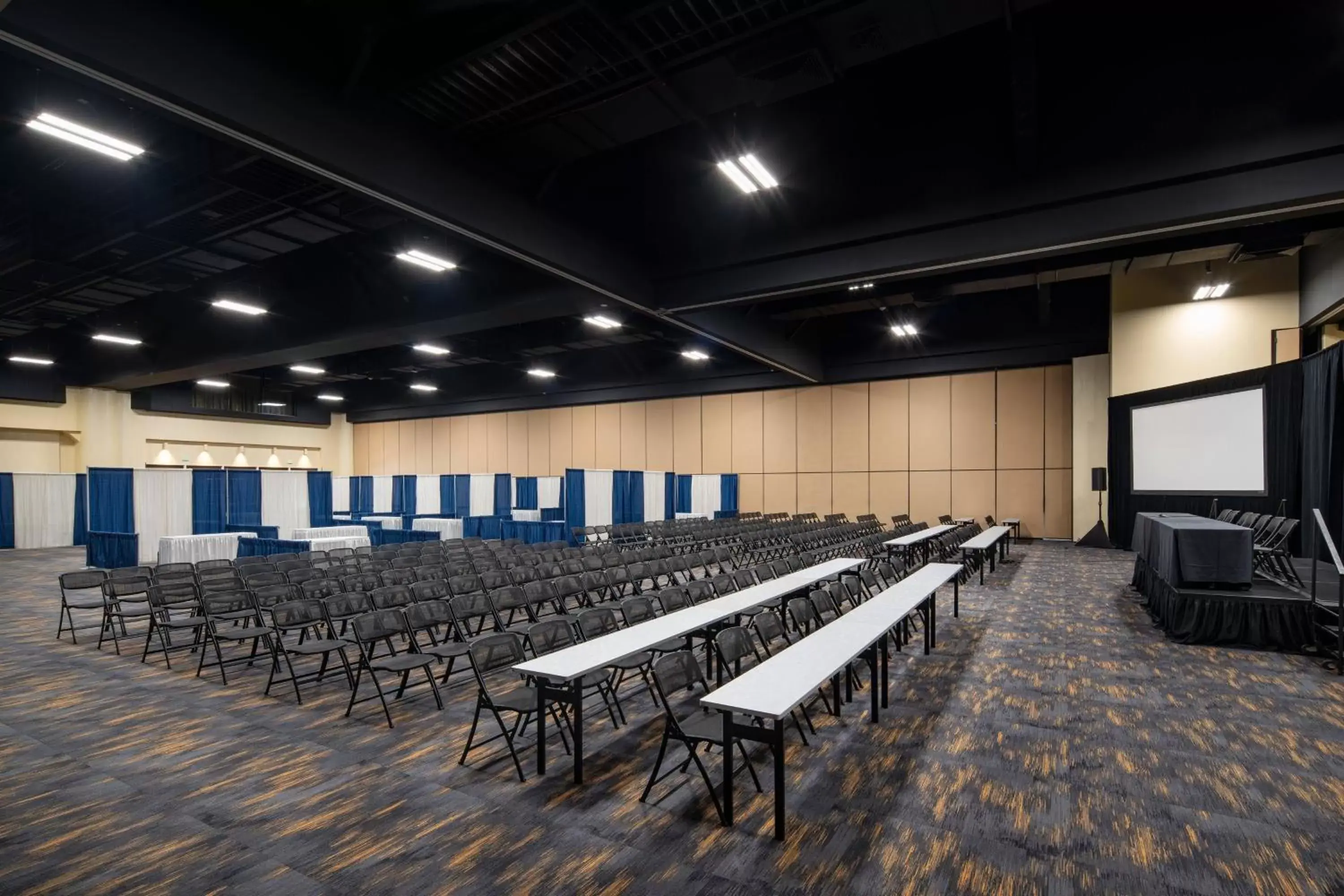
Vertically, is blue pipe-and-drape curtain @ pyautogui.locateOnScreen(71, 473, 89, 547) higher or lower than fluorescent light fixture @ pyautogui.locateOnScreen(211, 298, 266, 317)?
lower

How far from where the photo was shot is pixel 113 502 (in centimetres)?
1309

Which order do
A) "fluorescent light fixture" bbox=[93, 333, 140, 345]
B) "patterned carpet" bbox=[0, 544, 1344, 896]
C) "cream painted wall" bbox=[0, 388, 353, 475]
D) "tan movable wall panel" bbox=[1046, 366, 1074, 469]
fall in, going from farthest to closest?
"cream painted wall" bbox=[0, 388, 353, 475] → "tan movable wall panel" bbox=[1046, 366, 1074, 469] → "fluorescent light fixture" bbox=[93, 333, 140, 345] → "patterned carpet" bbox=[0, 544, 1344, 896]

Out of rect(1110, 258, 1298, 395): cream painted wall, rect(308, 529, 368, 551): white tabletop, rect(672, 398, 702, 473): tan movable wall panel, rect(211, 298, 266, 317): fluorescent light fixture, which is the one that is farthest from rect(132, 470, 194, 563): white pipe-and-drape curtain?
rect(1110, 258, 1298, 395): cream painted wall

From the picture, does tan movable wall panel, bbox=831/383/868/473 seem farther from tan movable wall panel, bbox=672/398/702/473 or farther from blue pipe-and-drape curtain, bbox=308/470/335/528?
blue pipe-and-drape curtain, bbox=308/470/335/528

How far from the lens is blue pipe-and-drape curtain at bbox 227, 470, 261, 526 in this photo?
14.2 m

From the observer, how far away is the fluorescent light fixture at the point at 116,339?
13312mm

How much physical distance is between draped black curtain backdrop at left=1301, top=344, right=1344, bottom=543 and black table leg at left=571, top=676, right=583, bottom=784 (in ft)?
32.0

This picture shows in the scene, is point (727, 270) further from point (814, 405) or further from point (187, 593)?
point (814, 405)

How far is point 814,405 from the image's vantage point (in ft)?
60.5

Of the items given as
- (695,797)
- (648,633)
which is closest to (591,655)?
(648,633)

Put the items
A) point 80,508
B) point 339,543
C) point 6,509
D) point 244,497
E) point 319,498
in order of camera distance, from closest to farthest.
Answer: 1. point 339,543
2. point 244,497
3. point 319,498
4. point 6,509
5. point 80,508

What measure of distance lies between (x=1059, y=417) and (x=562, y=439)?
51.0ft

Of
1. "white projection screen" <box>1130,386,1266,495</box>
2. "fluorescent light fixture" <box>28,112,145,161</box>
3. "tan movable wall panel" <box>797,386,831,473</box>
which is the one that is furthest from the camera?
"tan movable wall panel" <box>797,386,831,473</box>

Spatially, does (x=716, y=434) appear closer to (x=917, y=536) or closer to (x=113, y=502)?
(x=917, y=536)
